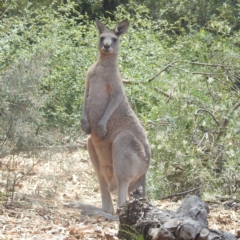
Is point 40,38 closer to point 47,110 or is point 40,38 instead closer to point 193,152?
point 47,110

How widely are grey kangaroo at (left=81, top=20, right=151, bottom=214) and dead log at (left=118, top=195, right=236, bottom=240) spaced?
1.61m

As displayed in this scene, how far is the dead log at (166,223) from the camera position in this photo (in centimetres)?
415

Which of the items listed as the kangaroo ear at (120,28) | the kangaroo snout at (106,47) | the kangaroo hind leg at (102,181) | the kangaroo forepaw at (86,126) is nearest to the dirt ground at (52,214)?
the kangaroo hind leg at (102,181)

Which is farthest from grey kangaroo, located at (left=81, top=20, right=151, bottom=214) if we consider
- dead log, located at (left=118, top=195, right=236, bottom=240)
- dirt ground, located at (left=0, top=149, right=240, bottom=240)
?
dead log, located at (left=118, top=195, right=236, bottom=240)

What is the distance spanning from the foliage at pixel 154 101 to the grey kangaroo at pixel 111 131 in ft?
1.49

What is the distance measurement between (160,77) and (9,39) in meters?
2.61

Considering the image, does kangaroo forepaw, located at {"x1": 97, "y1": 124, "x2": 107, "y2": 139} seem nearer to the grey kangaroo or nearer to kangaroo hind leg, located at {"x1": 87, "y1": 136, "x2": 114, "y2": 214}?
the grey kangaroo

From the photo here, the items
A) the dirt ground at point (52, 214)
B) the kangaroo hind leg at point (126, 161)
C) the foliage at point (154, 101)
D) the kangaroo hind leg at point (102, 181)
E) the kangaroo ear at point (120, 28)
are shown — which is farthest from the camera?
the kangaroo ear at point (120, 28)

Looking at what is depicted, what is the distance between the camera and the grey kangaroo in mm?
6484

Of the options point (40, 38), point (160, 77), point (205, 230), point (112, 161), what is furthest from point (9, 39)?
point (205, 230)

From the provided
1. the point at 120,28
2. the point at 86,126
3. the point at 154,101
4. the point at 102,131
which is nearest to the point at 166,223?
the point at 102,131

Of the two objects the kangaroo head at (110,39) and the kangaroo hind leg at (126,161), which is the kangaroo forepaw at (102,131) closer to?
the kangaroo hind leg at (126,161)

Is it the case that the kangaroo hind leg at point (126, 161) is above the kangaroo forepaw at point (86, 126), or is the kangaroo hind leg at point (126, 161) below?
below

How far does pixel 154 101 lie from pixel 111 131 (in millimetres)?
3031
